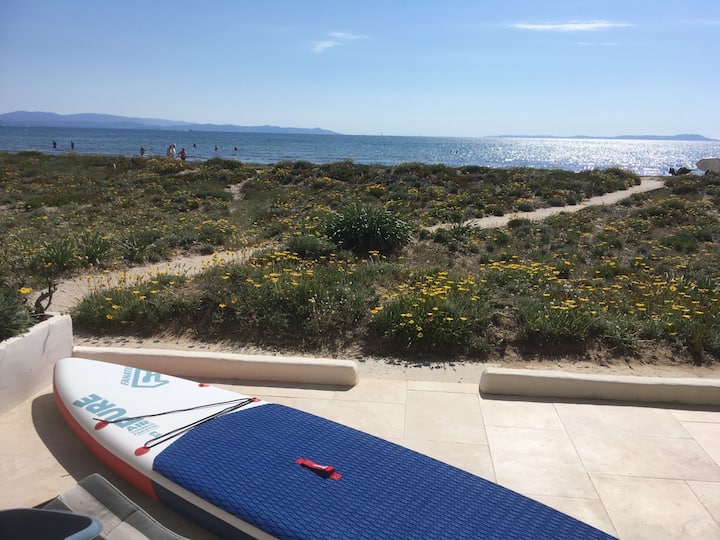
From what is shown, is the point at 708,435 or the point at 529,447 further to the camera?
the point at 708,435

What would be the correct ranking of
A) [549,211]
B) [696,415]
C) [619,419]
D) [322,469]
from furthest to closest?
1. [549,211]
2. [696,415]
3. [619,419]
4. [322,469]

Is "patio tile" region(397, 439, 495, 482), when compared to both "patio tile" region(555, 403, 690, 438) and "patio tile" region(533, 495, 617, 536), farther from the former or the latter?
"patio tile" region(555, 403, 690, 438)

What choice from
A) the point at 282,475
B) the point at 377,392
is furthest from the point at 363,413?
the point at 282,475

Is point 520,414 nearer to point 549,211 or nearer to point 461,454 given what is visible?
point 461,454

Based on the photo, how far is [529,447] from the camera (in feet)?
13.2

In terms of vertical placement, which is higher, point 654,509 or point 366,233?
point 366,233

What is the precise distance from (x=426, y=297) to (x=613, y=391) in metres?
Answer: 2.61

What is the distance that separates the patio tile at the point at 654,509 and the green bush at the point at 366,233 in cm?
743

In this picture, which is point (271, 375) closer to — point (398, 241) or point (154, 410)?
point (154, 410)

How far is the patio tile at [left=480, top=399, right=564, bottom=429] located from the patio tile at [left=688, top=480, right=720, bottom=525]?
102 centimetres

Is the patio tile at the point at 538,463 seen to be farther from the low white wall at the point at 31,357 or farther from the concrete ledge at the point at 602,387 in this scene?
the low white wall at the point at 31,357

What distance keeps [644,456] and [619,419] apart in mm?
536

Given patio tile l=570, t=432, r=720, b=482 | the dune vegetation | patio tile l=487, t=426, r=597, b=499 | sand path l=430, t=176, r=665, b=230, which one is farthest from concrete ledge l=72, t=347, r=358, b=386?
sand path l=430, t=176, r=665, b=230

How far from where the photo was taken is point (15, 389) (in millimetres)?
4383
